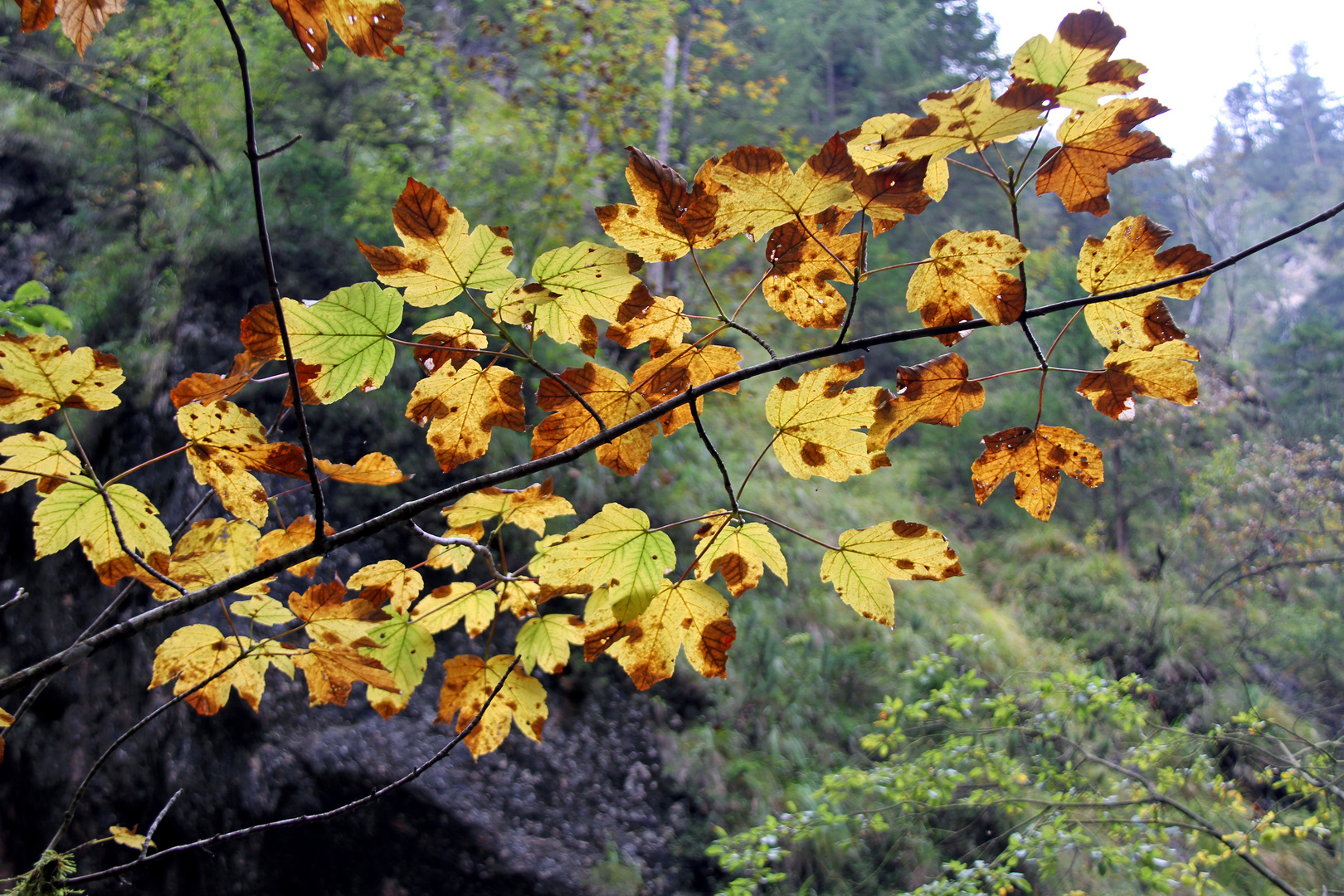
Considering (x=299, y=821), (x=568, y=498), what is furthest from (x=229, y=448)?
(x=568, y=498)

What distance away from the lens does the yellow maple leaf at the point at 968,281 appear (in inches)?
14.4

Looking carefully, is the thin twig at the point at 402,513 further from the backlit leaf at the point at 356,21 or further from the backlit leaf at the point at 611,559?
the backlit leaf at the point at 356,21

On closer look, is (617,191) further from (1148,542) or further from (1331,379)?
(1331,379)

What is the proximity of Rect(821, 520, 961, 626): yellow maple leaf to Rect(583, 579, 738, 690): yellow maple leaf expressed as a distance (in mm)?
77

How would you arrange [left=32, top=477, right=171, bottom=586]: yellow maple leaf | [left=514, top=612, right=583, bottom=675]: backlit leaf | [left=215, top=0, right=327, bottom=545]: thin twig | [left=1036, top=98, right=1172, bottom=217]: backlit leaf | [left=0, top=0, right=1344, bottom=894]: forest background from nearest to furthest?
[left=215, top=0, right=327, bottom=545]: thin twig < [left=1036, top=98, right=1172, bottom=217]: backlit leaf < [left=32, top=477, right=171, bottom=586]: yellow maple leaf < [left=514, top=612, right=583, bottom=675]: backlit leaf < [left=0, top=0, right=1344, bottom=894]: forest background

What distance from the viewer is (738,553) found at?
0.44 m

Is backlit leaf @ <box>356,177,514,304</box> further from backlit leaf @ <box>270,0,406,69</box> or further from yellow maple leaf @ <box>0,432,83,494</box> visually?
yellow maple leaf @ <box>0,432,83,494</box>

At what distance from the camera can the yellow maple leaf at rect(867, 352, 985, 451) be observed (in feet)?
1.32

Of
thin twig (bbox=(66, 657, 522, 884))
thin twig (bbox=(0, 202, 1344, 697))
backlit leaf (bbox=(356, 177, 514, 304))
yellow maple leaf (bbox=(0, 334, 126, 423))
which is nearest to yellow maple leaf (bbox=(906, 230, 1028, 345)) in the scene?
thin twig (bbox=(0, 202, 1344, 697))

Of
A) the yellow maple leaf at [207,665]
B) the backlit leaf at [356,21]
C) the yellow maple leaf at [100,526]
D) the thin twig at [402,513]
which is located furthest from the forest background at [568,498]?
the backlit leaf at [356,21]

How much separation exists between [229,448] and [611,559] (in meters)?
0.26

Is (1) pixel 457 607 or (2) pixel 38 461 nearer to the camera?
(2) pixel 38 461

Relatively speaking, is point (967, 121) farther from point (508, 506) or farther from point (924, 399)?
point (508, 506)

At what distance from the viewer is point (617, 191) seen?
4750mm
